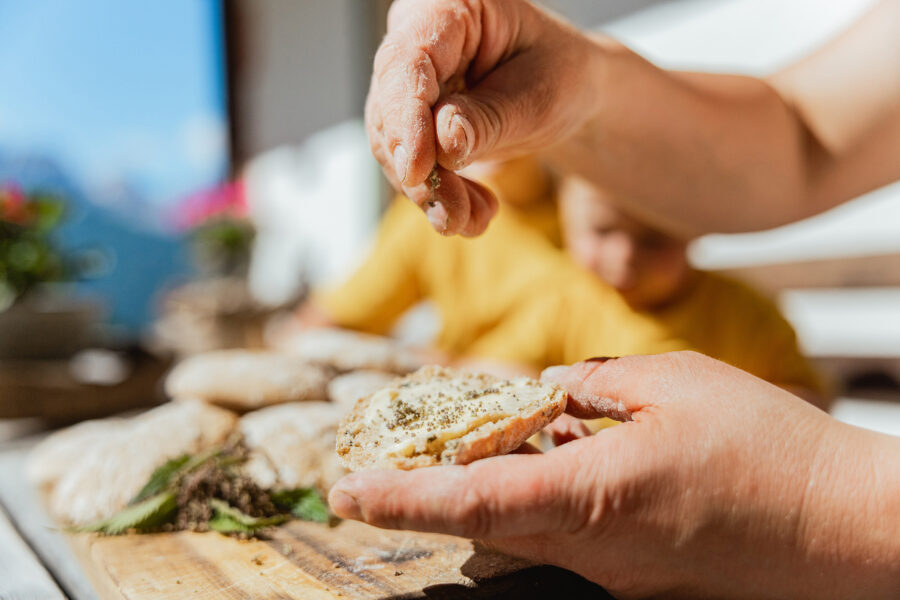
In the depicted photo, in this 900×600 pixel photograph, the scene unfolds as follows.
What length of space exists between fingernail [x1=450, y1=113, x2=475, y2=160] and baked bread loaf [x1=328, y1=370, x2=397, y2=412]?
604 millimetres

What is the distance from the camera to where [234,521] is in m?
0.86

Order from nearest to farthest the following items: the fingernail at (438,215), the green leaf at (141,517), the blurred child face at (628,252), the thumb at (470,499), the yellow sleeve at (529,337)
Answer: the thumb at (470,499), the fingernail at (438,215), the green leaf at (141,517), the blurred child face at (628,252), the yellow sleeve at (529,337)

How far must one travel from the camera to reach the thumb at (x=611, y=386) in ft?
2.03

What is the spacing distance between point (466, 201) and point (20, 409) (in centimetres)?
165

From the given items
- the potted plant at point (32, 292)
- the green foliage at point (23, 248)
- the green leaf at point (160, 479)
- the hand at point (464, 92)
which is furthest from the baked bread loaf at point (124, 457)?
the green foliage at point (23, 248)

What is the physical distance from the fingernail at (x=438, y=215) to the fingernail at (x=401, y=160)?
0.27ft

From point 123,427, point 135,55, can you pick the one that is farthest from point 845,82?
point 135,55

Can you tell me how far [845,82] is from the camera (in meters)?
1.10

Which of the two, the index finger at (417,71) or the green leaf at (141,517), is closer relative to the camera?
the index finger at (417,71)

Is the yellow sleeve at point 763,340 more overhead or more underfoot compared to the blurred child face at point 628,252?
more underfoot

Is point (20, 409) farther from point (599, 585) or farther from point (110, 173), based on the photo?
point (110, 173)

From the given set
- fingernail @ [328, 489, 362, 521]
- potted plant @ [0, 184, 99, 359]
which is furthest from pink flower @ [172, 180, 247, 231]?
fingernail @ [328, 489, 362, 521]

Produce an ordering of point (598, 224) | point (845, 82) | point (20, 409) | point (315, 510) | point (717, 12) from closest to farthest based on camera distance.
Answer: point (315, 510), point (845, 82), point (598, 224), point (20, 409), point (717, 12)

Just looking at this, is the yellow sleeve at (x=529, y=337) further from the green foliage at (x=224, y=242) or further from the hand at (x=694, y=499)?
the green foliage at (x=224, y=242)
